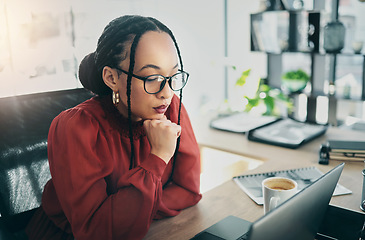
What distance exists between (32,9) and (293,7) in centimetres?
189

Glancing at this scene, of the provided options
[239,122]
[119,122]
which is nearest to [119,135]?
[119,122]

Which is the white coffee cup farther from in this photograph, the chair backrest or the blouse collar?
the chair backrest

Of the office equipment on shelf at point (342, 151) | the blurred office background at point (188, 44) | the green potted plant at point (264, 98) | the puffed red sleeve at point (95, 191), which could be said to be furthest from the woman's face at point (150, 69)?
the green potted plant at point (264, 98)

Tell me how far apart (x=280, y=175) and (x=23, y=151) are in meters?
0.87

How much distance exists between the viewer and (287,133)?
179 centimetres

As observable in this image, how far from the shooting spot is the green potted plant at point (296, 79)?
2.80 metres

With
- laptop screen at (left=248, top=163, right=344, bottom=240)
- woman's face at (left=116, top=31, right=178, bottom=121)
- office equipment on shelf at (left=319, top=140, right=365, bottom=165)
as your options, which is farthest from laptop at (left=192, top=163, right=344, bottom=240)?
office equipment on shelf at (left=319, top=140, right=365, bottom=165)

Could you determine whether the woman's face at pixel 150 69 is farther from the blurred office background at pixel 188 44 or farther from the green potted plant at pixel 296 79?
the green potted plant at pixel 296 79

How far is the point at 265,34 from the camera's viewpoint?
297 cm

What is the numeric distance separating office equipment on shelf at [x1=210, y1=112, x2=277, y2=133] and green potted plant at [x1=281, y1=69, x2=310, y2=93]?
84 centimetres

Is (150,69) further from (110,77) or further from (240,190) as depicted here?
(240,190)

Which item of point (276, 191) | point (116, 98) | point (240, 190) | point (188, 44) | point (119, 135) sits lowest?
point (240, 190)

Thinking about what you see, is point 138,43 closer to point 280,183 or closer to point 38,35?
point 280,183

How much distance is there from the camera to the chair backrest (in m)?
1.06
